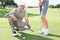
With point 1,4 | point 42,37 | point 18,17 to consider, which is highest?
point 18,17

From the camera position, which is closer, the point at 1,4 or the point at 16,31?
the point at 16,31

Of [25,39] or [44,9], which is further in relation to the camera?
[44,9]

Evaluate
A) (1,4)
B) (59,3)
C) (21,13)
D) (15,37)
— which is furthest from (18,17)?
(1,4)

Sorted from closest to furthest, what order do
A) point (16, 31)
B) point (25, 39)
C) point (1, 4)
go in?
point (25, 39) < point (16, 31) < point (1, 4)

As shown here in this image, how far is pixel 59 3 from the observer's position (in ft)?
114

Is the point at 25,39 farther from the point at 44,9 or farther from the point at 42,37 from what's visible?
the point at 44,9

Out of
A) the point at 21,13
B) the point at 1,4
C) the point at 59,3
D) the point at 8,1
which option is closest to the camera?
the point at 21,13

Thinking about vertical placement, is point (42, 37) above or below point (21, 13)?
below

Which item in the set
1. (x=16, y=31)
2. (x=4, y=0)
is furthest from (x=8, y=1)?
(x=16, y=31)

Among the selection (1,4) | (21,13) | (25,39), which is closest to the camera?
(25,39)

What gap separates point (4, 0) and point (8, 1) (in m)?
2.56

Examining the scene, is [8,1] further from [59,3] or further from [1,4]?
[59,3]

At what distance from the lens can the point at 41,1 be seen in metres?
8.00

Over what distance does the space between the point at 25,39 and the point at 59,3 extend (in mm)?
27970
